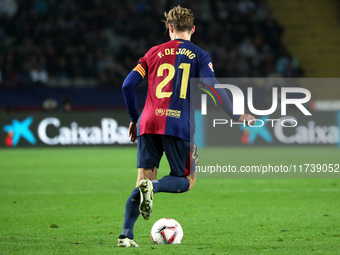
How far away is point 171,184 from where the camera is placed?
5258 mm

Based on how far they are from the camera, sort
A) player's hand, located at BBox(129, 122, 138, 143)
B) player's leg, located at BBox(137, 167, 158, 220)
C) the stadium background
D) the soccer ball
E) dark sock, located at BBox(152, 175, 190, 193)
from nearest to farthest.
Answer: player's leg, located at BBox(137, 167, 158, 220) → dark sock, located at BBox(152, 175, 190, 193) → player's hand, located at BBox(129, 122, 138, 143) → the soccer ball → the stadium background

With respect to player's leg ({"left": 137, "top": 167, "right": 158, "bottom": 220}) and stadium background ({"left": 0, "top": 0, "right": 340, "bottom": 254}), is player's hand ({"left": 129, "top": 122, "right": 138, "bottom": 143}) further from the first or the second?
stadium background ({"left": 0, "top": 0, "right": 340, "bottom": 254})

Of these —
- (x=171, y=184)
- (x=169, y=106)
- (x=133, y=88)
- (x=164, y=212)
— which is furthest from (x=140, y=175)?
(x=164, y=212)

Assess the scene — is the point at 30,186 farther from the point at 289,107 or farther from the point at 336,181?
the point at 289,107

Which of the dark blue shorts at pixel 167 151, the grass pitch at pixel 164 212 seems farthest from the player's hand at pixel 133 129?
the grass pitch at pixel 164 212

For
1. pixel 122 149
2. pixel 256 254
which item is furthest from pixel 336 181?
pixel 122 149

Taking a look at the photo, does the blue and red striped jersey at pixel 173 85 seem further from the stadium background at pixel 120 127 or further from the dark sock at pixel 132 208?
the stadium background at pixel 120 127

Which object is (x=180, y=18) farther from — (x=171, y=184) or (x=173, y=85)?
(x=171, y=184)

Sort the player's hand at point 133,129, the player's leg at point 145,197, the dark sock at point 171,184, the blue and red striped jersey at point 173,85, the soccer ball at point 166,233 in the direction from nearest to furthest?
the player's leg at point 145,197 < the dark sock at point 171,184 < the blue and red striped jersey at point 173,85 < the player's hand at point 133,129 < the soccer ball at point 166,233

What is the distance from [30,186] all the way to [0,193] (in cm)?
102

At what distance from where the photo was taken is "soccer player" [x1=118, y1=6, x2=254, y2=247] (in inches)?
206

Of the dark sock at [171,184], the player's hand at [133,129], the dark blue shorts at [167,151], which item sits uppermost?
the player's hand at [133,129]

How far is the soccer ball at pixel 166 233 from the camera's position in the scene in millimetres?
5570

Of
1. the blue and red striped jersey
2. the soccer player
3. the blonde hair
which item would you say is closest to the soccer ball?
the soccer player
